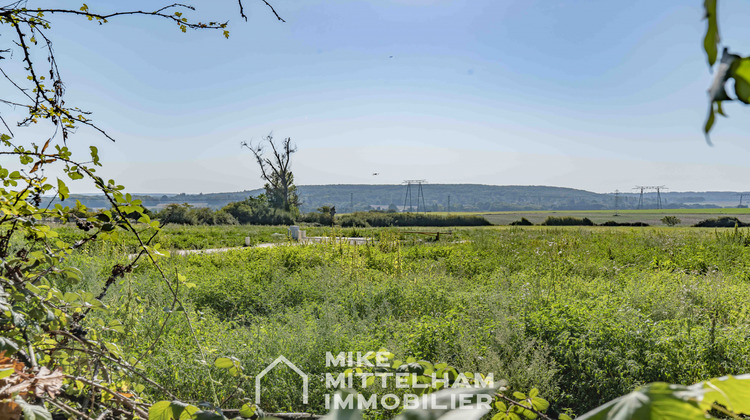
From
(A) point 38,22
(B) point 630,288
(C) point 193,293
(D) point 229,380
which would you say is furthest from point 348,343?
(B) point 630,288

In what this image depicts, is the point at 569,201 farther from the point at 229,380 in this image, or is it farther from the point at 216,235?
the point at 229,380

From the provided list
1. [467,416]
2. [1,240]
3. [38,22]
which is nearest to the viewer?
[467,416]

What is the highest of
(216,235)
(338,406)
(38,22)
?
(38,22)

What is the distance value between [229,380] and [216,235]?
1406cm

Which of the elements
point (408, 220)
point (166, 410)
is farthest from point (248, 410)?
point (408, 220)

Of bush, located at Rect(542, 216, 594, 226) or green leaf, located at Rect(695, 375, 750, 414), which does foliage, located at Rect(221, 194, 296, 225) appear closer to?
bush, located at Rect(542, 216, 594, 226)

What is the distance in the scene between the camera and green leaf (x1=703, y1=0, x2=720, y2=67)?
0.22 m

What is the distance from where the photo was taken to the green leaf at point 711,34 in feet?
0.73

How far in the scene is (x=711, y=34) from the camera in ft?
0.74

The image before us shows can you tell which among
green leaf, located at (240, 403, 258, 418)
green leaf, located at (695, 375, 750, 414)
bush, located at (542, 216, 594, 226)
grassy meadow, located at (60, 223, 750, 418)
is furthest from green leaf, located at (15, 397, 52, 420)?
bush, located at (542, 216, 594, 226)

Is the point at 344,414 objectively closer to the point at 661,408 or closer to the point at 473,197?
the point at 661,408

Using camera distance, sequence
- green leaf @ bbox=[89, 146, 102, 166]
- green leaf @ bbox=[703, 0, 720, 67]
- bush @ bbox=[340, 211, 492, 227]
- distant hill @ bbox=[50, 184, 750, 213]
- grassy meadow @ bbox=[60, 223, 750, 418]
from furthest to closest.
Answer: distant hill @ bbox=[50, 184, 750, 213] < bush @ bbox=[340, 211, 492, 227] < grassy meadow @ bbox=[60, 223, 750, 418] < green leaf @ bbox=[89, 146, 102, 166] < green leaf @ bbox=[703, 0, 720, 67]

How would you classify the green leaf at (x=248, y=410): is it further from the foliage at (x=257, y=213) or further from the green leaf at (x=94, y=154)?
the foliage at (x=257, y=213)

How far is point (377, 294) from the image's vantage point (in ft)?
16.6
